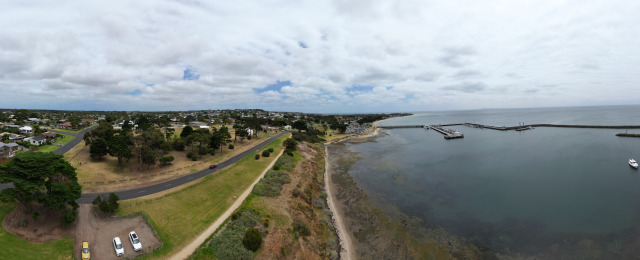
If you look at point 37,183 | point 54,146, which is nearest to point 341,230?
point 37,183

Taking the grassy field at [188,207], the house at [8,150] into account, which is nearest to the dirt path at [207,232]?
the grassy field at [188,207]

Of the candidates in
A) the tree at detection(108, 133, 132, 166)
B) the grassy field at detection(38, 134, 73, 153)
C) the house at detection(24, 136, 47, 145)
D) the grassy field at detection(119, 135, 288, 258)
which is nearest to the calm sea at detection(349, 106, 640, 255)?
the grassy field at detection(119, 135, 288, 258)

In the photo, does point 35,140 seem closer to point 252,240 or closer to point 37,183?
point 37,183

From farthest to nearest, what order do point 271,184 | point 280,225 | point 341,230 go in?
point 271,184 < point 341,230 < point 280,225

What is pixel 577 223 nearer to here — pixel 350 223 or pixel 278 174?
pixel 350 223

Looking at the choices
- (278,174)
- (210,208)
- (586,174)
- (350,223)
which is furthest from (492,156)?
(210,208)

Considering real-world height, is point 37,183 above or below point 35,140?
below
